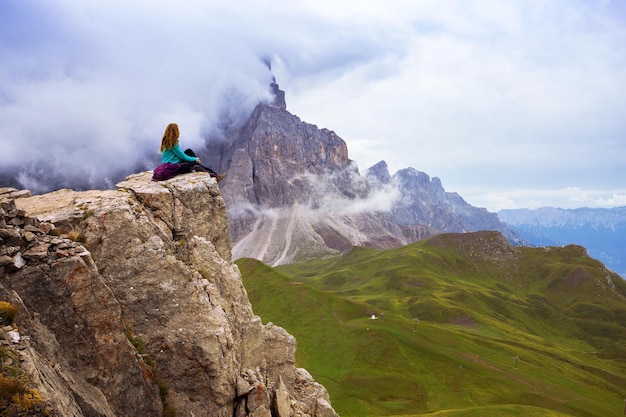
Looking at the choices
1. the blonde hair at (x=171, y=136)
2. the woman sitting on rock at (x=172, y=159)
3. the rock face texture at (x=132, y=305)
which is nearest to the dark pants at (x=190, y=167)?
the woman sitting on rock at (x=172, y=159)

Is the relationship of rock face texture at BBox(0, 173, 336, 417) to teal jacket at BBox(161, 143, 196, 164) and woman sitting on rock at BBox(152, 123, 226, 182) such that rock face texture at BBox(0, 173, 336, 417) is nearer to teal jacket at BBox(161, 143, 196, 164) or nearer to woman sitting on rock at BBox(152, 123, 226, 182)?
woman sitting on rock at BBox(152, 123, 226, 182)

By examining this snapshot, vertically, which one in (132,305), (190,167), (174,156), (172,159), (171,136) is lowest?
(132,305)

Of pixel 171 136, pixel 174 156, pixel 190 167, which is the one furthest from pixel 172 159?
pixel 171 136

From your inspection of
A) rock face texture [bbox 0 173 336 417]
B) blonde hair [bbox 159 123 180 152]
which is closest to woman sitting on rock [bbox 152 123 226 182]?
blonde hair [bbox 159 123 180 152]

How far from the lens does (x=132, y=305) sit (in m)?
19.2

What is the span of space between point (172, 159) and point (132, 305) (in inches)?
436

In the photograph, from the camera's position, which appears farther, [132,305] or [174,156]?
[174,156]

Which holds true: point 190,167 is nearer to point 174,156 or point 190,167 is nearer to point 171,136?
point 174,156

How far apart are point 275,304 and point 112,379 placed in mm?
183094

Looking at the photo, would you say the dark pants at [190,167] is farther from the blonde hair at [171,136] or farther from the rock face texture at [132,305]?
the blonde hair at [171,136]

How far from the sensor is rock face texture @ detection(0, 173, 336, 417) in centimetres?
1524

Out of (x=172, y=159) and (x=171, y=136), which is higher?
(x=171, y=136)

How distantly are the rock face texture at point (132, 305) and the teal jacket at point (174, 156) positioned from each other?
126cm

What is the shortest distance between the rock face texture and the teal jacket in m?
1.26
